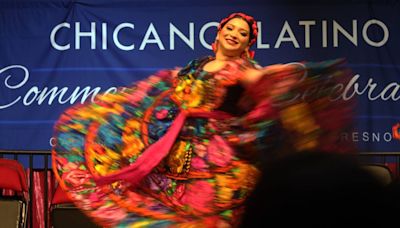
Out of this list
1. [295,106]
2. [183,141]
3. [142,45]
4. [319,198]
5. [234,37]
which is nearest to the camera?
[319,198]

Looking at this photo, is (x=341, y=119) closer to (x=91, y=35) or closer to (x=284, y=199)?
(x=284, y=199)

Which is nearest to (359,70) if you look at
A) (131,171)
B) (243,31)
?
(243,31)

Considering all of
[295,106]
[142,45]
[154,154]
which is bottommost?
[154,154]

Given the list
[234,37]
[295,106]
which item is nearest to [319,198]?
[295,106]

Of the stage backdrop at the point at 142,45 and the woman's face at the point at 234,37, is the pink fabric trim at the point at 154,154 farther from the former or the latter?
the stage backdrop at the point at 142,45

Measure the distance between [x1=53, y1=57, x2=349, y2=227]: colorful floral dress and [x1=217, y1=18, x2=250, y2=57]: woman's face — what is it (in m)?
0.09

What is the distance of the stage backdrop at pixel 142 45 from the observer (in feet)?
15.3

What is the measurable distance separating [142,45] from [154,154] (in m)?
2.00

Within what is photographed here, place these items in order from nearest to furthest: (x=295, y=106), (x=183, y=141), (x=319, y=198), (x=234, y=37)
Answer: (x=319, y=198), (x=295, y=106), (x=183, y=141), (x=234, y=37)

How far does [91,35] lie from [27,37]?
0.40 meters

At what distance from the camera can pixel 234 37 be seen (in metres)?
2.87

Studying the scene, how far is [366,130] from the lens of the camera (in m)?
4.62

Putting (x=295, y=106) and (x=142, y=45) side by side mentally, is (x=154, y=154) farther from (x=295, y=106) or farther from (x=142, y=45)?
(x=142, y=45)

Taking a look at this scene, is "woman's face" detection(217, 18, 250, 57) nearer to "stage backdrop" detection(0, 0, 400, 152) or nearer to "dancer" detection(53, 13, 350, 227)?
"dancer" detection(53, 13, 350, 227)
